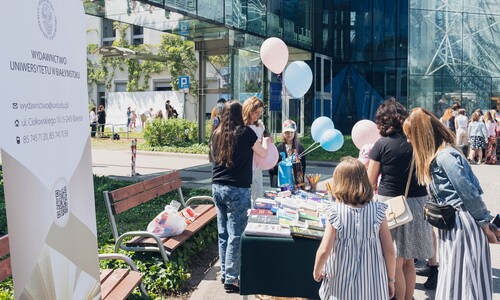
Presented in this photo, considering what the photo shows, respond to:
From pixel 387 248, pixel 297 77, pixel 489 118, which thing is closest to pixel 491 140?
pixel 489 118

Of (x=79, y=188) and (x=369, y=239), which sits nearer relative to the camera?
(x=79, y=188)

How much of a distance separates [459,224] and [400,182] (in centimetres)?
94

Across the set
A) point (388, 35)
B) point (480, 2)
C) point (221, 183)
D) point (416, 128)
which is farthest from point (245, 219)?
point (388, 35)

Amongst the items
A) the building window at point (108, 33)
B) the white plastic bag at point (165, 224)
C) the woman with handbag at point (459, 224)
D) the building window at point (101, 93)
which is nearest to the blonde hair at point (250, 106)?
the white plastic bag at point (165, 224)

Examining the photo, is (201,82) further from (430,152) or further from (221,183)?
(430,152)

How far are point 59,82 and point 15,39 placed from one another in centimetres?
45

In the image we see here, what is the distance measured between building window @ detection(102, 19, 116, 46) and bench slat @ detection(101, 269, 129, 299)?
37211mm

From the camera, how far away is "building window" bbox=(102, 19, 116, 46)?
38781 millimetres

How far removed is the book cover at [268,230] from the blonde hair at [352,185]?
0.70m

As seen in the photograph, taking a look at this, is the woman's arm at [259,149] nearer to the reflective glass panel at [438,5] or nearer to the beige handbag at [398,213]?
the beige handbag at [398,213]

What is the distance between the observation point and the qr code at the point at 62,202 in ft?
7.86

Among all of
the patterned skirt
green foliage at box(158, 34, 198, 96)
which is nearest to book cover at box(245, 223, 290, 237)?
the patterned skirt

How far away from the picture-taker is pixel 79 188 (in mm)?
2703

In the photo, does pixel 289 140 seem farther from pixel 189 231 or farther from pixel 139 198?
pixel 139 198
